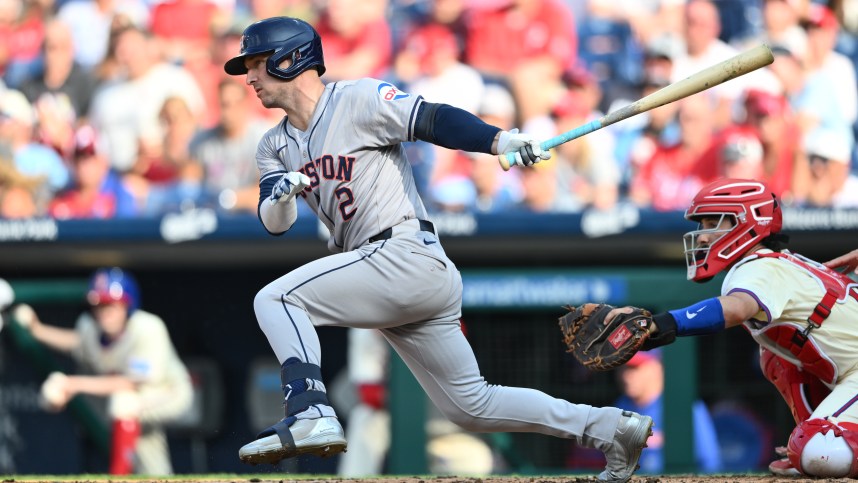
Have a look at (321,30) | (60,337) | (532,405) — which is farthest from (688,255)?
(60,337)

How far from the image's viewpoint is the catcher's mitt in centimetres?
407

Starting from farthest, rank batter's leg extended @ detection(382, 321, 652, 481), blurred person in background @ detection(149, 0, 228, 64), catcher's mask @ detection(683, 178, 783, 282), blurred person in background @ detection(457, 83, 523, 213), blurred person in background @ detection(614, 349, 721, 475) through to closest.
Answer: blurred person in background @ detection(149, 0, 228, 64) < blurred person in background @ detection(457, 83, 523, 213) < blurred person in background @ detection(614, 349, 721, 475) < catcher's mask @ detection(683, 178, 783, 282) < batter's leg extended @ detection(382, 321, 652, 481)

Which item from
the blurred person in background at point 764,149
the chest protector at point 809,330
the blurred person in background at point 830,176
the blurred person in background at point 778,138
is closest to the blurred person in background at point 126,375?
the blurred person in background at point 764,149

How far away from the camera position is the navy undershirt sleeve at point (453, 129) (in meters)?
4.00

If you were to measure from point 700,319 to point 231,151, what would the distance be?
194 inches

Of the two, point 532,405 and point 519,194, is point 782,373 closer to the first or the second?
point 532,405

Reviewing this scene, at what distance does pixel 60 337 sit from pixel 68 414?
535 millimetres

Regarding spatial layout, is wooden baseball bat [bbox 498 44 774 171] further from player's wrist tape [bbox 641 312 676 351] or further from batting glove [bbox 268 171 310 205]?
batting glove [bbox 268 171 310 205]

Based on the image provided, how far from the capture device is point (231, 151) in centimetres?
846

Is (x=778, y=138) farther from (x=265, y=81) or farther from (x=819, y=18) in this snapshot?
(x=265, y=81)

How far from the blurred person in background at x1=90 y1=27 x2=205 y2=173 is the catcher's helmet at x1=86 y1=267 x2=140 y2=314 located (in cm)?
74

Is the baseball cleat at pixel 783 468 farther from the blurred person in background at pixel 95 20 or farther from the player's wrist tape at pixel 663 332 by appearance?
the blurred person in background at pixel 95 20

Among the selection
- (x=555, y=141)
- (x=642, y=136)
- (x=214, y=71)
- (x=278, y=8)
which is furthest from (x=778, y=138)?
(x=555, y=141)

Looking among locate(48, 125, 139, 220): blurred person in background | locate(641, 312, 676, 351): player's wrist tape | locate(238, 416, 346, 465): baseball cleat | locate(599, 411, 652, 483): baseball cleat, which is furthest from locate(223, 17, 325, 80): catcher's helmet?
locate(48, 125, 139, 220): blurred person in background
